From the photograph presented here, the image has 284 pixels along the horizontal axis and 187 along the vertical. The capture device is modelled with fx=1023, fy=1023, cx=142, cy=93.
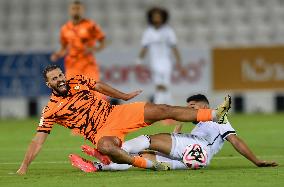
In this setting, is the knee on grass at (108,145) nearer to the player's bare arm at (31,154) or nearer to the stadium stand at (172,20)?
the player's bare arm at (31,154)

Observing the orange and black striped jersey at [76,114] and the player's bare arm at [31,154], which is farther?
the orange and black striped jersey at [76,114]

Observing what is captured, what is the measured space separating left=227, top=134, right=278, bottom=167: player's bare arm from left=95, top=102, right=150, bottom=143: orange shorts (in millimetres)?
950

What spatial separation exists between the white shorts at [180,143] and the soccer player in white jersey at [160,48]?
842cm

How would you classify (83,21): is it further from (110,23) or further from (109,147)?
(110,23)

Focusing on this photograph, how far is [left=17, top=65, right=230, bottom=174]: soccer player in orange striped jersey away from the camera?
415 inches

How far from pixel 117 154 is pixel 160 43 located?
970cm

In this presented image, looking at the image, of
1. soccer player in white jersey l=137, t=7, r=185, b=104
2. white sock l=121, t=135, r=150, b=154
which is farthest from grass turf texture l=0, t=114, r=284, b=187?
soccer player in white jersey l=137, t=7, r=185, b=104

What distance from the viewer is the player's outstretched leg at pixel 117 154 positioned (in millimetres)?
10258

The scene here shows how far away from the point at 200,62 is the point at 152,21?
291 centimetres

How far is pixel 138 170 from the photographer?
35.7 feet

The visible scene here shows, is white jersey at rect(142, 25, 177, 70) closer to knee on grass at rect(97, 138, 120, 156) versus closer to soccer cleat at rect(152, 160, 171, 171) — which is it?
soccer cleat at rect(152, 160, 171, 171)

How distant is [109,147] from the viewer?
10.3 meters

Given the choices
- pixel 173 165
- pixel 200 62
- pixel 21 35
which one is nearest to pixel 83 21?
pixel 200 62

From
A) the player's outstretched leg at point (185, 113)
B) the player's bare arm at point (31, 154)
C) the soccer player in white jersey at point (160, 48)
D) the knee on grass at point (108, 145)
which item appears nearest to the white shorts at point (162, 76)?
the soccer player in white jersey at point (160, 48)
